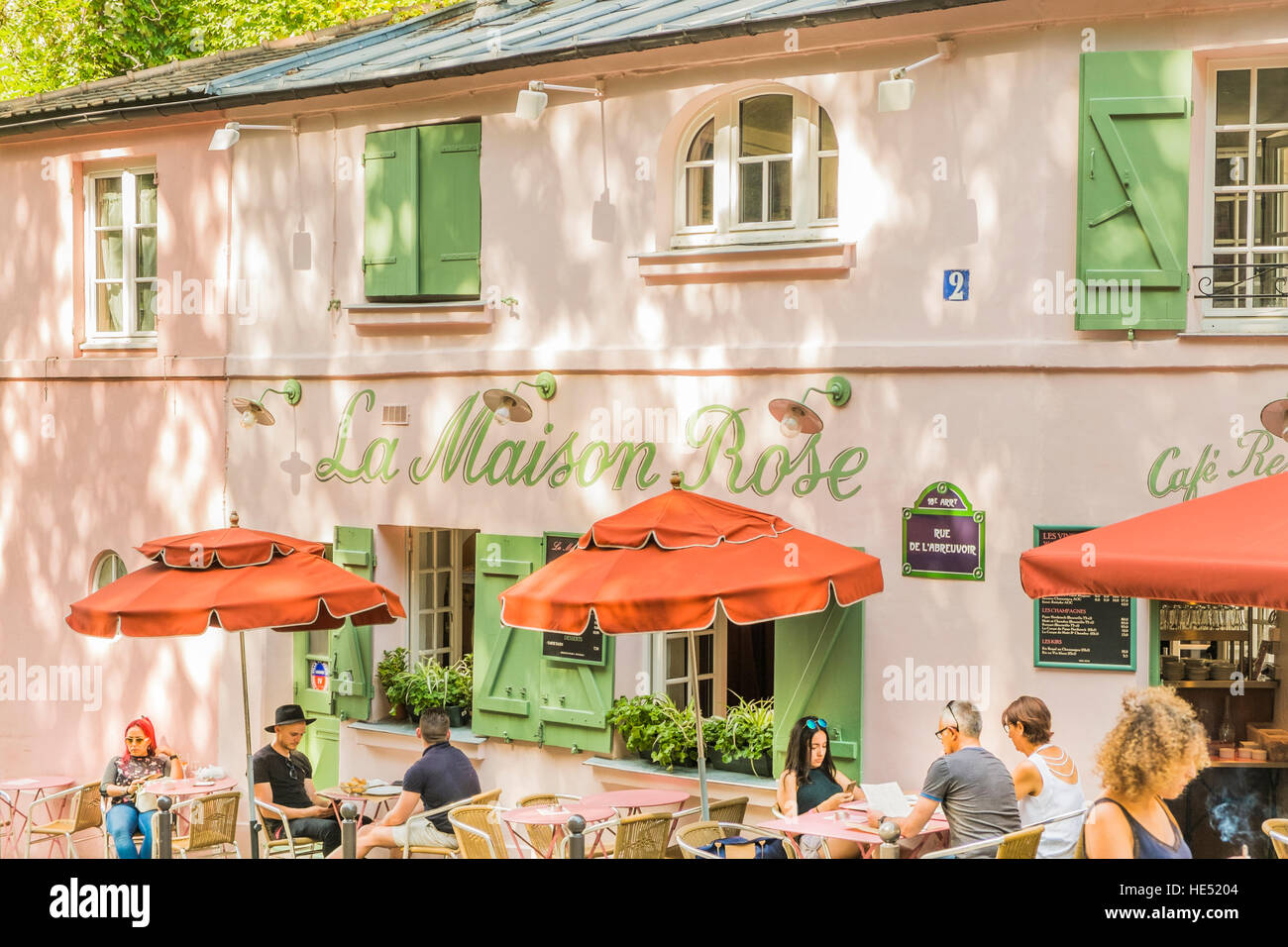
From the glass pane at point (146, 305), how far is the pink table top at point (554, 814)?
6.32 m

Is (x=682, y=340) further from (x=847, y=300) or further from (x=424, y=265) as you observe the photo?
(x=424, y=265)

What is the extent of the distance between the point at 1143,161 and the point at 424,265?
5.32 m

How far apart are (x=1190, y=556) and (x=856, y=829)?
2.32 meters

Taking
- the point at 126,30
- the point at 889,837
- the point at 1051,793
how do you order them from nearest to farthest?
the point at 889,837 → the point at 1051,793 → the point at 126,30

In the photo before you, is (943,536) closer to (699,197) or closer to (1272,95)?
(699,197)

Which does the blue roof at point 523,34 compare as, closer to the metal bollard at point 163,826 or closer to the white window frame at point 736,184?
the white window frame at point 736,184

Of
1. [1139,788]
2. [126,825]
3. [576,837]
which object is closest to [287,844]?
[126,825]

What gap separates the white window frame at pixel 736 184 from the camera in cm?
960

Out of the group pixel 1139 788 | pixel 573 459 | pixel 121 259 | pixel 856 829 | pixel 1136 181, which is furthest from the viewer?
pixel 121 259

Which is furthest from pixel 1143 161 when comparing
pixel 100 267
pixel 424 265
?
pixel 100 267

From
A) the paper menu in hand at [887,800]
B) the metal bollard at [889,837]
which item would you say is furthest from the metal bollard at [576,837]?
the paper menu in hand at [887,800]

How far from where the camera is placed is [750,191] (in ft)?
32.4

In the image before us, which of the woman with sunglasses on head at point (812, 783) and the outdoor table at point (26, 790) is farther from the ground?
the woman with sunglasses on head at point (812, 783)
